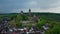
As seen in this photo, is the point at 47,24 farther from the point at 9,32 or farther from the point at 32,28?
the point at 9,32

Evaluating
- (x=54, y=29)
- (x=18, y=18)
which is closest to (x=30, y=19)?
(x=18, y=18)

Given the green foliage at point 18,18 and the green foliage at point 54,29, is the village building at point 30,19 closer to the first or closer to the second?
the green foliage at point 18,18

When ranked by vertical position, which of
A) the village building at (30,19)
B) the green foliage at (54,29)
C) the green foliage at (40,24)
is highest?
the village building at (30,19)

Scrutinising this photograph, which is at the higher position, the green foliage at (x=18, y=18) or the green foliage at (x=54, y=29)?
the green foliage at (x=18, y=18)

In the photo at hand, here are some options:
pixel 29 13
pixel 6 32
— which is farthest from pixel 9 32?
pixel 29 13

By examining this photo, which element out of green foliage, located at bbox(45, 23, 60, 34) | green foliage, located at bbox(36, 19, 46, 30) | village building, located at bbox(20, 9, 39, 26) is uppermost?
village building, located at bbox(20, 9, 39, 26)

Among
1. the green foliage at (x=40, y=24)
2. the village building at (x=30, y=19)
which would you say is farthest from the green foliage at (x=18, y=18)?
the green foliage at (x=40, y=24)

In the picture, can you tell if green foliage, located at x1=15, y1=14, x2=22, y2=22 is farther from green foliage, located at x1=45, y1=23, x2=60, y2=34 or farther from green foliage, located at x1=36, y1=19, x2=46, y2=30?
green foliage, located at x1=45, y1=23, x2=60, y2=34

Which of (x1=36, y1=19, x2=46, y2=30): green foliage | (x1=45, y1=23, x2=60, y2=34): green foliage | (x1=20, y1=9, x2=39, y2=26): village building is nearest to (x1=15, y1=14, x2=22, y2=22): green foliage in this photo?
(x1=20, y1=9, x2=39, y2=26): village building

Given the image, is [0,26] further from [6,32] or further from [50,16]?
[50,16]

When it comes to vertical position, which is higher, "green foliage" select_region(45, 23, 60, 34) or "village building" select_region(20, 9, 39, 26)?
"village building" select_region(20, 9, 39, 26)

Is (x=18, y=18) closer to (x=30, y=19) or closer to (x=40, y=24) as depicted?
(x=30, y=19)
